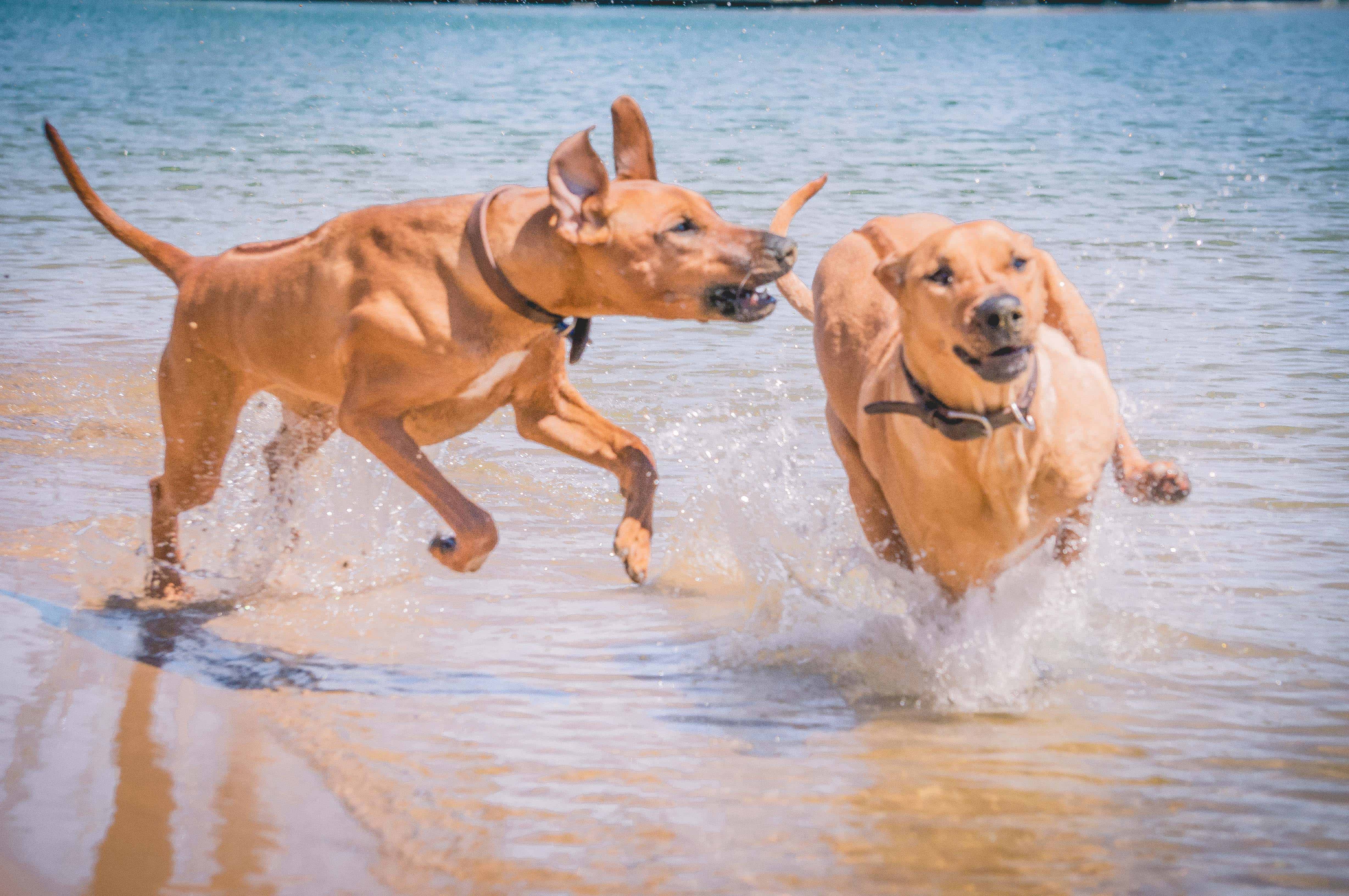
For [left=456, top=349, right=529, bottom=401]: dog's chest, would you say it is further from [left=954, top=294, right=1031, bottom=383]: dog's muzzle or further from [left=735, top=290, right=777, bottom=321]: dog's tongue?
[left=954, top=294, right=1031, bottom=383]: dog's muzzle

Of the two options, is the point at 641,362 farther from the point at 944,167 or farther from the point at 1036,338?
the point at 944,167

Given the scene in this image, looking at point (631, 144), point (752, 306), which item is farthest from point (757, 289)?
point (631, 144)

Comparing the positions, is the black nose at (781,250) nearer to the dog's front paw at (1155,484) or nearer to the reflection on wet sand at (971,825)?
the dog's front paw at (1155,484)

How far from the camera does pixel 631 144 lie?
4.21 metres

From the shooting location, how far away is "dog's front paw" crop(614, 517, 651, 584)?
13.2ft

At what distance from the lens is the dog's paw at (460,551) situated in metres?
4.11

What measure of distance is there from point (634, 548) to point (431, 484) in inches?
24.2

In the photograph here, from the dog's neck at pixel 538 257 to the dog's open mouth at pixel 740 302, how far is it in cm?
34

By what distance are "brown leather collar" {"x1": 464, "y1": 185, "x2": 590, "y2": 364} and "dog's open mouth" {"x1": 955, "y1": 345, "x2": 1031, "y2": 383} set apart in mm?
1244

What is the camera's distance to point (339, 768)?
3.32 m

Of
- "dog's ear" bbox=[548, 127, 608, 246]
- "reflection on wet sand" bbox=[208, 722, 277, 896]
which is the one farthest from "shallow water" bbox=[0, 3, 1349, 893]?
"dog's ear" bbox=[548, 127, 608, 246]

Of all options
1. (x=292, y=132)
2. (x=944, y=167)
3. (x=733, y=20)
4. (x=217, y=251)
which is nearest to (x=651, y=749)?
(x=217, y=251)

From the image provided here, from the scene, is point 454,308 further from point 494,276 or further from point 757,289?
point 757,289

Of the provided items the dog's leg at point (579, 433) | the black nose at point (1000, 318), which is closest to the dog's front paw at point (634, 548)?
the dog's leg at point (579, 433)
